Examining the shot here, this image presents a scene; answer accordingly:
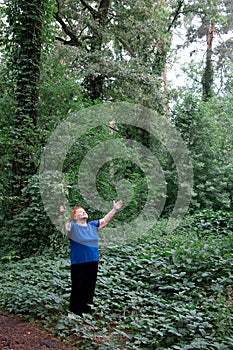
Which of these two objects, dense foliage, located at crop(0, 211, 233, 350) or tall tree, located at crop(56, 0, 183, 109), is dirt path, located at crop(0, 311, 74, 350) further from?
tall tree, located at crop(56, 0, 183, 109)

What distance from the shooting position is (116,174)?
10.1 m

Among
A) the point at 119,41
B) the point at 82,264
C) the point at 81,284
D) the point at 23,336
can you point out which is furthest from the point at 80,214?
the point at 119,41

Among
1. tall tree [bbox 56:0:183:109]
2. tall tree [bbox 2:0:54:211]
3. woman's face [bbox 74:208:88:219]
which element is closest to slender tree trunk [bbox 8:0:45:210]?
tall tree [bbox 2:0:54:211]

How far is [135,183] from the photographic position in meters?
10.6

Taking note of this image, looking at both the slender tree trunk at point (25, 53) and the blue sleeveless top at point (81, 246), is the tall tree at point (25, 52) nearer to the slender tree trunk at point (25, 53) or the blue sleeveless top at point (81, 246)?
the slender tree trunk at point (25, 53)

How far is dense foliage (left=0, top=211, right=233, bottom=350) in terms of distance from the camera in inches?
173

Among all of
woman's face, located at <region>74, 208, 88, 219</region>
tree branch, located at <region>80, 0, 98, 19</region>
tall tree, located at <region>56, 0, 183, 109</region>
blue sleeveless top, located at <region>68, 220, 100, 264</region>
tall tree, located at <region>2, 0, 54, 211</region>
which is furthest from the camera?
tree branch, located at <region>80, 0, 98, 19</region>

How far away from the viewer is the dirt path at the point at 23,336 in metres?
4.18

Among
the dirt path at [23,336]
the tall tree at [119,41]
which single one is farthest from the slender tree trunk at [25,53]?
the dirt path at [23,336]

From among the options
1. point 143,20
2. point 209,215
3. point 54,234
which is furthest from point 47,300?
point 143,20

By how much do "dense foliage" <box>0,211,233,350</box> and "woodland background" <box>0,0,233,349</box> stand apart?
0.8 inches

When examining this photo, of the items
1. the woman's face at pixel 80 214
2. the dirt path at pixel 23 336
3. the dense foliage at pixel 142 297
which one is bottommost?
the dirt path at pixel 23 336

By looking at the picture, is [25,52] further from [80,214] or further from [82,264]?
[82,264]

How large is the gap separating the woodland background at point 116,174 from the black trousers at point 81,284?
11.3 inches
